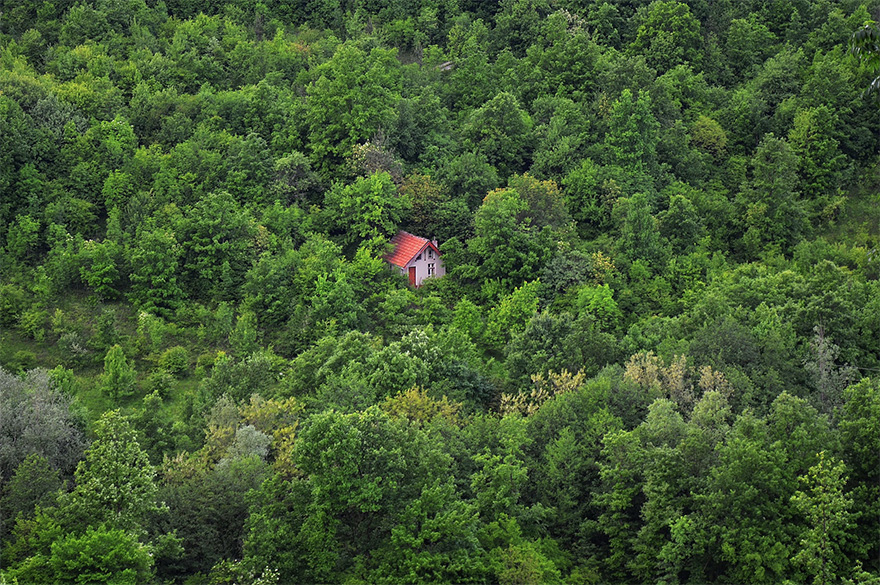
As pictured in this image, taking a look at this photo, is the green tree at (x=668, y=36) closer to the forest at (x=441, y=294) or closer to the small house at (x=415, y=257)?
the forest at (x=441, y=294)

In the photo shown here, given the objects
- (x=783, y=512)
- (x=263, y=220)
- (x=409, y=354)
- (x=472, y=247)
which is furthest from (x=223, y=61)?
(x=783, y=512)

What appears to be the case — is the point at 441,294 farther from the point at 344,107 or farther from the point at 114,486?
the point at 114,486

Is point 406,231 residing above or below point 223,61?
below

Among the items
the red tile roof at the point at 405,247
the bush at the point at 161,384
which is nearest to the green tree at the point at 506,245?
the red tile roof at the point at 405,247

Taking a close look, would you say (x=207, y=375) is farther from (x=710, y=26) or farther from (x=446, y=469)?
(x=710, y=26)

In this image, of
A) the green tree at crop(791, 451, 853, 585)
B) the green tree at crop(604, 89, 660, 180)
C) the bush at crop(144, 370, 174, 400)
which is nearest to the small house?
the green tree at crop(604, 89, 660, 180)

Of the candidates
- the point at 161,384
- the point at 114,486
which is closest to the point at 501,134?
the point at 161,384
